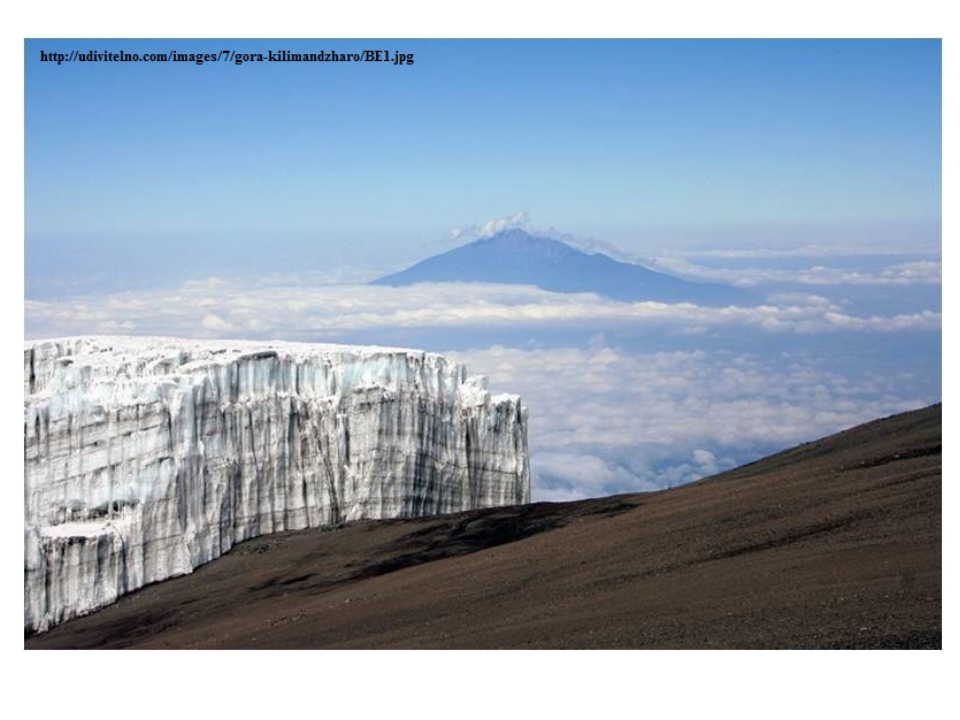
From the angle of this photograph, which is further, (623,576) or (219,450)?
(219,450)

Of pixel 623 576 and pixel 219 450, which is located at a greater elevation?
pixel 219 450

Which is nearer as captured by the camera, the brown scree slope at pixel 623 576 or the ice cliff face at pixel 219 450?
the brown scree slope at pixel 623 576

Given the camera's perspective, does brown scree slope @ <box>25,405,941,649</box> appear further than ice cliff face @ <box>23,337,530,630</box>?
No

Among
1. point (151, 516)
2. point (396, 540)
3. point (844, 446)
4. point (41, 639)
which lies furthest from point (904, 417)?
point (41, 639)
